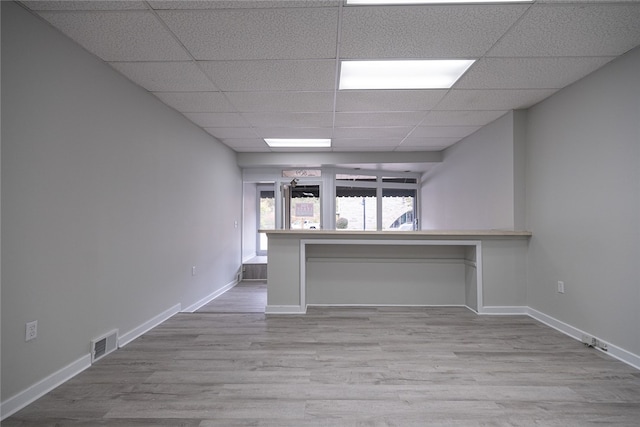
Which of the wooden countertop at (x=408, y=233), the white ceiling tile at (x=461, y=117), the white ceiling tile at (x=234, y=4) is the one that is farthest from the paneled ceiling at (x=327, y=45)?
the wooden countertop at (x=408, y=233)

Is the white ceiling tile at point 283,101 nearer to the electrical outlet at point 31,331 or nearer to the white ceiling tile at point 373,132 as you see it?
the white ceiling tile at point 373,132

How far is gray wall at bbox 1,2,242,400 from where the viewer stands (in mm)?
1792

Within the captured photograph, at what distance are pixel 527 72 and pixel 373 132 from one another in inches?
83.2

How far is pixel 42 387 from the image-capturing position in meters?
1.95

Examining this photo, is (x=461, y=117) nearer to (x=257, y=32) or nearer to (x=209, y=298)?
(x=257, y=32)

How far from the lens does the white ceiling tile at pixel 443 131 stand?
432 centimetres

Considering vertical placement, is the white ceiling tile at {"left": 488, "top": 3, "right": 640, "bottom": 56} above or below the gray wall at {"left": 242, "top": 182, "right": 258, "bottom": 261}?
above

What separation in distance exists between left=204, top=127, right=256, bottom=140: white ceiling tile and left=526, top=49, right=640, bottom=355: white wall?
3538 millimetres

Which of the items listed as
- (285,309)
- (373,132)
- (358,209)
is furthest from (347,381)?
(358,209)

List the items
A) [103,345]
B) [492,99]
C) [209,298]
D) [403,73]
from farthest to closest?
[209,298] < [492,99] < [403,73] < [103,345]

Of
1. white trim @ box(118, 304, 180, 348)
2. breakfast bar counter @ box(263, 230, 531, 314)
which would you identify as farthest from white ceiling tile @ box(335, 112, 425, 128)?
white trim @ box(118, 304, 180, 348)

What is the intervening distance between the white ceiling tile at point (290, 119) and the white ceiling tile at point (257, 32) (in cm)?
134

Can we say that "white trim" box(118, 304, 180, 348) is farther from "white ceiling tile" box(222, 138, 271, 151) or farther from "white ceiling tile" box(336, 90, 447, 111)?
"white ceiling tile" box(336, 90, 447, 111)

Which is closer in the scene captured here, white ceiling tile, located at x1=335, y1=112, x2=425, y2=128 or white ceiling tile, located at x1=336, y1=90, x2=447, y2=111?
white ceiling tile, located at x1=336, y1=90, x2=447, y2=111
